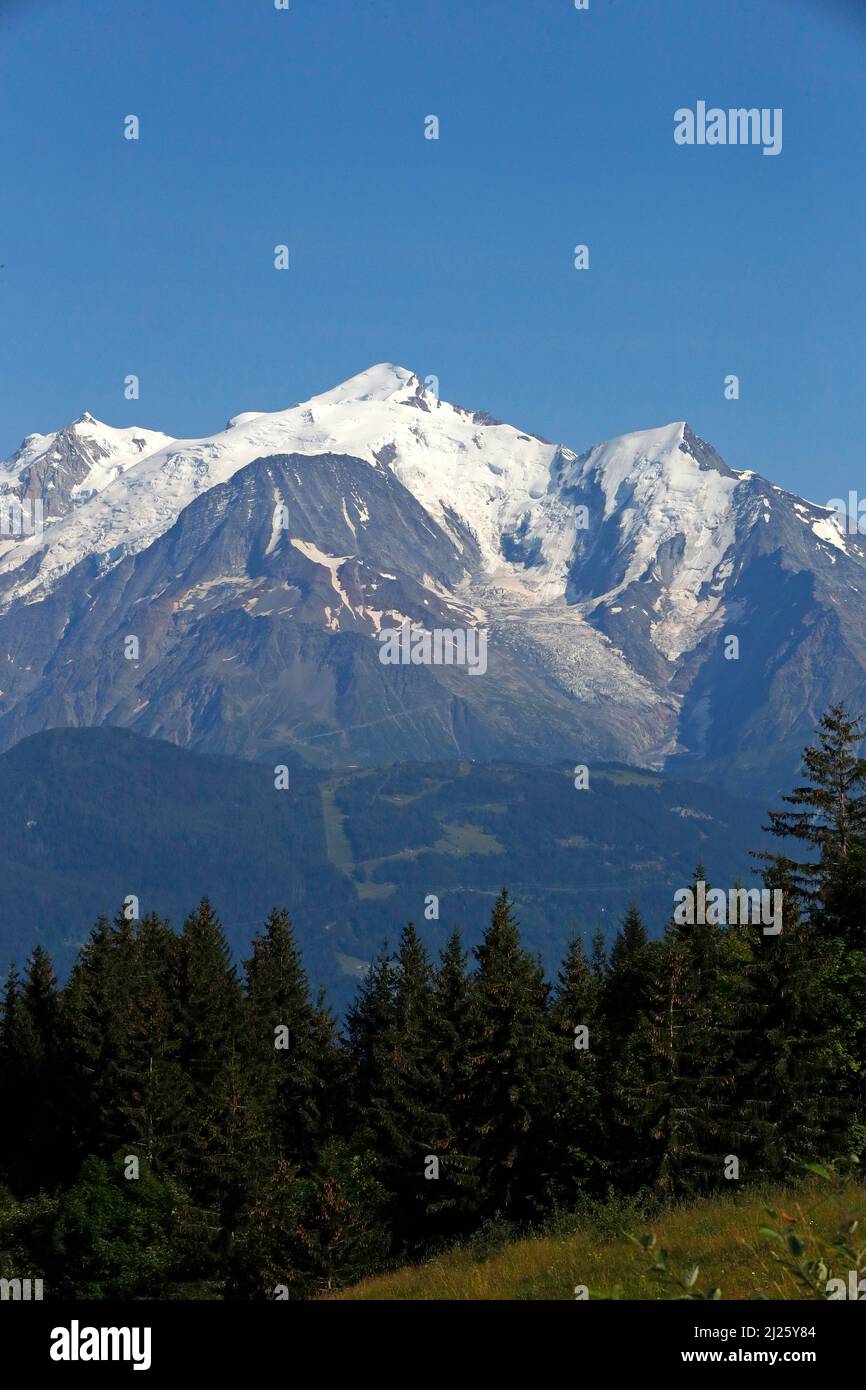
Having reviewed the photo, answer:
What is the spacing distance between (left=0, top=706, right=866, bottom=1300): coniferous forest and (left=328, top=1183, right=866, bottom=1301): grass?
6.71 m

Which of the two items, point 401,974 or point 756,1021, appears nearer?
point 756,1021

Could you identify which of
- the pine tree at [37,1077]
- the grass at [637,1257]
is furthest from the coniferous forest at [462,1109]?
the grass at [637,1257]

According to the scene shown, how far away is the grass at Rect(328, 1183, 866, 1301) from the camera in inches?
965

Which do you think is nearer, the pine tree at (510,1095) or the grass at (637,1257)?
the grass at (637,1257)

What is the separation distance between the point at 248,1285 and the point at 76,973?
33.1 m

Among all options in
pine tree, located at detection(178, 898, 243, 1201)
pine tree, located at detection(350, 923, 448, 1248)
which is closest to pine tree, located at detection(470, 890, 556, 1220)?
pine tree, located at detection(350, 923, 448, 1248)

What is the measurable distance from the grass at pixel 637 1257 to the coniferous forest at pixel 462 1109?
6.71m

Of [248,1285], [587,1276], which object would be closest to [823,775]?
[248,1285]

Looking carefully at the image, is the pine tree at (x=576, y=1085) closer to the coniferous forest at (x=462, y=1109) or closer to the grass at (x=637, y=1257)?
the coniferous forest at (x=462, y=1109)

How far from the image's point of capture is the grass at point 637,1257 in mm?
24516

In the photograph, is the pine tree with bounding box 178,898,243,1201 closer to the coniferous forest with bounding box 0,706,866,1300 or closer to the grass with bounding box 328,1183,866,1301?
the coniferous forest with bounding box 0,706,866,1300

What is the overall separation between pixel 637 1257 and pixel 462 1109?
30792mm
